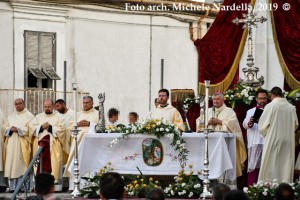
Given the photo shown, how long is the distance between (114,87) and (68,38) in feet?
7.21

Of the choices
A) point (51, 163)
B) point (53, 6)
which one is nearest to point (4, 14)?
point (53, 6)

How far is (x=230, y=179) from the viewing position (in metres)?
18.7

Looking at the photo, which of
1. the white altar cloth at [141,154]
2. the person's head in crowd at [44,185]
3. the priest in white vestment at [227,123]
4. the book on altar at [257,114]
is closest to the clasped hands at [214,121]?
the priest in white vestment at [227,123]

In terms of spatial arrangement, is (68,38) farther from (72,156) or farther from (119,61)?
(72,156)

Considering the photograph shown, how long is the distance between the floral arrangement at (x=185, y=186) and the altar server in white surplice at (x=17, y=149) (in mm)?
4425

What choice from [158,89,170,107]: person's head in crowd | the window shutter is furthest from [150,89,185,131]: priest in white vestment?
the window shutter

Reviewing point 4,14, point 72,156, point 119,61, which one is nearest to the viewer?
point 72,156

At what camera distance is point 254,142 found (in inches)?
739

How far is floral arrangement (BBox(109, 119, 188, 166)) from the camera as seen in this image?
1803 centimetres

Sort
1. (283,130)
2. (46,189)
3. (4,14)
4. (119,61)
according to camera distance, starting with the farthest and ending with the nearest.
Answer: (119,61) → (4,14) → (283,130) → (46,189)

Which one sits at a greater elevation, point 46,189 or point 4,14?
point 4,14

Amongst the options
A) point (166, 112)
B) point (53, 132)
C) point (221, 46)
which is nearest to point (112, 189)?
point (166, 112)

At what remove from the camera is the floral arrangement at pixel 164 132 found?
1803cm

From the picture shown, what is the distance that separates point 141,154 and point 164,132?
579 millimetres
